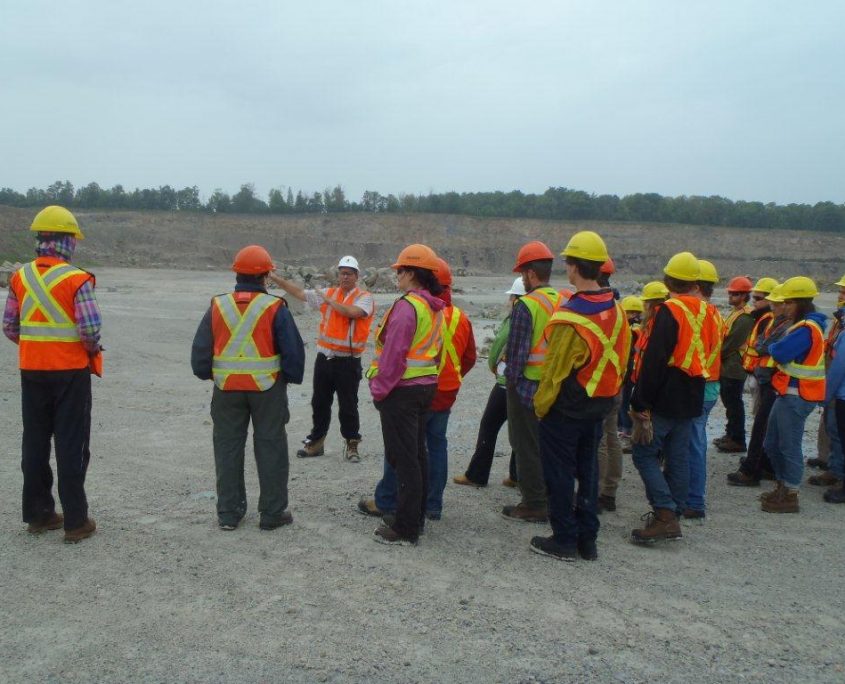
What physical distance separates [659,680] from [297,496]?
3.38 m

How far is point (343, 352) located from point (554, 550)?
3.08 metres

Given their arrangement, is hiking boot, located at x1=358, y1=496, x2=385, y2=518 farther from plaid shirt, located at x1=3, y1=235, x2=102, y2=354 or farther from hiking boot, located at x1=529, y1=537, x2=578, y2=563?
plaid shirt, located at x1=3, y1=235, x2=102, y2=354

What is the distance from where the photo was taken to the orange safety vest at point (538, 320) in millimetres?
5008

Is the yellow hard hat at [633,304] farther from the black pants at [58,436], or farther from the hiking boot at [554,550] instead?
the black pants at [58,436]

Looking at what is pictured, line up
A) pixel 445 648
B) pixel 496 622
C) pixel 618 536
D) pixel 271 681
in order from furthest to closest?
pixel 618 536
pixel 496 622
pixel 445 648
pixel 271 681

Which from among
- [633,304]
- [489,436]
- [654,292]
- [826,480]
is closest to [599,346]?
[489,436]

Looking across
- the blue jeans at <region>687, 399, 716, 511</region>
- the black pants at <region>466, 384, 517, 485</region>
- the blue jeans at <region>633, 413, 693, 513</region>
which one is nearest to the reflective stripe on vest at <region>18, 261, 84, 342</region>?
the black pants at <region>466, 384, 517, 485</region>

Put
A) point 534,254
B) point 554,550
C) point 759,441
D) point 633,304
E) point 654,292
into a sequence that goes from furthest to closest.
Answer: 1. point 633,304
2. point 654,292
3. point 759,441
4. point 534,254
5. point 554,550

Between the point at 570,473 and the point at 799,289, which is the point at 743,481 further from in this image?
the point at 570,473

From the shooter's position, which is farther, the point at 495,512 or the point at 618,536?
the point at 495,512

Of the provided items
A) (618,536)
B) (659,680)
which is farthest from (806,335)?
(659,680)

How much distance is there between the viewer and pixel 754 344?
7.46 metres

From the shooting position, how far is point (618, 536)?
5223 mm

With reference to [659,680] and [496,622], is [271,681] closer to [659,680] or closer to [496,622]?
[496,622]
